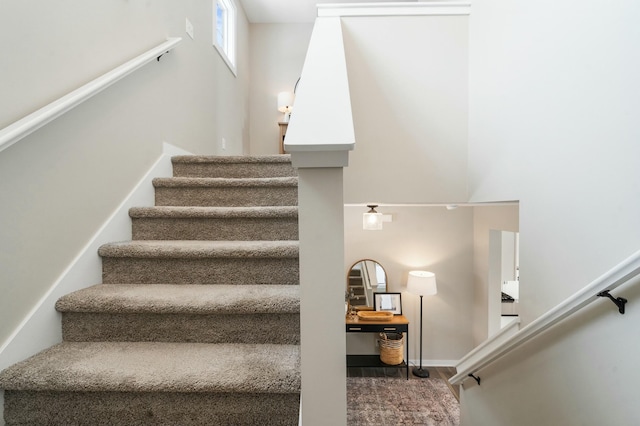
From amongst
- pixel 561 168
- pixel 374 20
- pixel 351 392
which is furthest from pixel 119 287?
pixel 351 392

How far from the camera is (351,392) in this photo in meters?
3.83

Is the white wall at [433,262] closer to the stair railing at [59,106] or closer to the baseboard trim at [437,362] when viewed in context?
the baseboard trim at [437,362]

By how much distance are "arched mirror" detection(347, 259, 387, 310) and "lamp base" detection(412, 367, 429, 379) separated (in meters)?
0.96

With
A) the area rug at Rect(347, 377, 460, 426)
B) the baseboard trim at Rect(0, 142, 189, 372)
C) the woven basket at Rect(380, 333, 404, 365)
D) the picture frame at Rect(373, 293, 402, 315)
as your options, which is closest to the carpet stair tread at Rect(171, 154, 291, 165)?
the baseboard trim at Rect(0, 142, 189, 372)

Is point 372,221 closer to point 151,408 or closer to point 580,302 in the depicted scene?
point 580,302

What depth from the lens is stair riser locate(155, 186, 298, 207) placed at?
192 centimetres

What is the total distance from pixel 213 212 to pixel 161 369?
0.83m

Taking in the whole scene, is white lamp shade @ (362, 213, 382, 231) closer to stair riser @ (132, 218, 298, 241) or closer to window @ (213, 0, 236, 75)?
window @ (213, 0, 236, 75)

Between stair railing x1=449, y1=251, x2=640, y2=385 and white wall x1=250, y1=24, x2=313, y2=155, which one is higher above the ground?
white wall x1=250, y1=24, x2=313, y2=155

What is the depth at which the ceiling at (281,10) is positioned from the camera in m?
4.26

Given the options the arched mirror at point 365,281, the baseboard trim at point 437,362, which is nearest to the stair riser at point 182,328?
the arched mirror at point 365,281

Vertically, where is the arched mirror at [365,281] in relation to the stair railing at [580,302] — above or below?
below

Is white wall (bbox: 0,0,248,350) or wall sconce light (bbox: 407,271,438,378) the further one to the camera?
wall sconce light (bbox: 407,271,438,378)

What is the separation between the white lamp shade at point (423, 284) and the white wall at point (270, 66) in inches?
104
